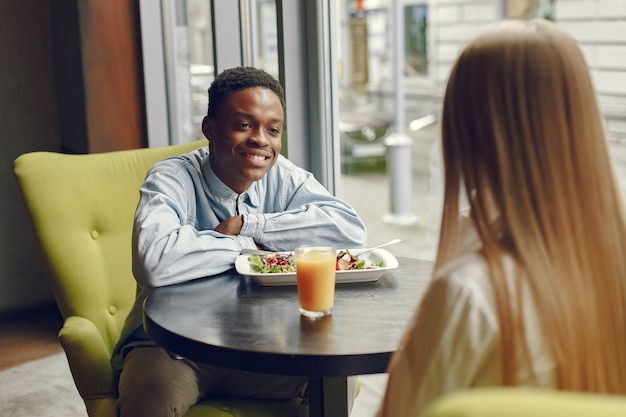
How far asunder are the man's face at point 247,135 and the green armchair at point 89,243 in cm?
32

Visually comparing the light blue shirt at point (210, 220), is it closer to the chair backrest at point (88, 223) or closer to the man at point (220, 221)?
the man at point (220, 221)

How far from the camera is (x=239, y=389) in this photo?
1.68 m

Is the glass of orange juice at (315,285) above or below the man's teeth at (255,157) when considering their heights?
below

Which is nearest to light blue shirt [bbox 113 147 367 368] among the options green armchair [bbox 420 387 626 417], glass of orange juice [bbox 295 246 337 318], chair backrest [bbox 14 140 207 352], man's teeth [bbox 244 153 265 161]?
man's teeth [bbox 244 153 265 161]

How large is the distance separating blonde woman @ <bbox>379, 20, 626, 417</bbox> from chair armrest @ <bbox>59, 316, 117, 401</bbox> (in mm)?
1084

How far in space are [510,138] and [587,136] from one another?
80 millimetres

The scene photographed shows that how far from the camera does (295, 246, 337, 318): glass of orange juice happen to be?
135cm

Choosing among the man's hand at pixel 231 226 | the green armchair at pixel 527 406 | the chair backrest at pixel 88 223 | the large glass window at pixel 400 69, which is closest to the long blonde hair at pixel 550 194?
the large glass window at pixel 400 69

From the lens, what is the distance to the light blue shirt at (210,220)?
1.64m

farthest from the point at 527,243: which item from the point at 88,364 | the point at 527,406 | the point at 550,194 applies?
the point at 88,364

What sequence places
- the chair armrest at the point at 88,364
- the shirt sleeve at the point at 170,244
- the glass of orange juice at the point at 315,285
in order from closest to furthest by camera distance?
the glass of orange juice at the point at 315,285 < the shirt sleeve at the point at 170,244 < the chair armrest at the point at 88,364

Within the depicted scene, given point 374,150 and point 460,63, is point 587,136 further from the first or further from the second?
point 374,150

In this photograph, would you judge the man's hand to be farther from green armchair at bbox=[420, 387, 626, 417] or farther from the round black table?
green armchair at bbox=[420, 387, 626, 417]

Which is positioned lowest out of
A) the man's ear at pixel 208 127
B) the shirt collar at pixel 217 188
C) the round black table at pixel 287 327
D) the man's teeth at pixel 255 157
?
the round black table at pixel 287 327
